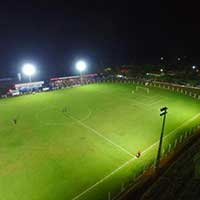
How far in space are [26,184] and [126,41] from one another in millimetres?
Result: 104528

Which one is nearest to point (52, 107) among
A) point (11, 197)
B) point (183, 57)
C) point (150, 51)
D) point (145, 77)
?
point (11, 197)

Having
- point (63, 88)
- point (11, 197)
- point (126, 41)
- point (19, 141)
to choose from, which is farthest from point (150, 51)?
point (11, 197)

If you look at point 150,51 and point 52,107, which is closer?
point 52,107

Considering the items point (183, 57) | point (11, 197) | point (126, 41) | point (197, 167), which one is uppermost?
point (126, 41)

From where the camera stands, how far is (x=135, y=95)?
4053 cm

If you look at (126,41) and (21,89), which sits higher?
(126,41)

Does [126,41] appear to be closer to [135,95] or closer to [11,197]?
[135,95]

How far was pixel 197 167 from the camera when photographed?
47.9 feet

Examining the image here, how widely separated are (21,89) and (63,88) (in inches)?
404

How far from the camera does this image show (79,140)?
73.5 ft

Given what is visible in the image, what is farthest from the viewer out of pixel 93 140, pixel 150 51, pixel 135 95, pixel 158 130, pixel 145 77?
pixel 150 51

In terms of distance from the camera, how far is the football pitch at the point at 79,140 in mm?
15594

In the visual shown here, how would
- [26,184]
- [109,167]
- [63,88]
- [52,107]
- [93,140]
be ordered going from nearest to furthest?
[26,184] → [109,167] → [93,140] → [52,107] → [63,88]

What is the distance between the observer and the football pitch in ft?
51.2
